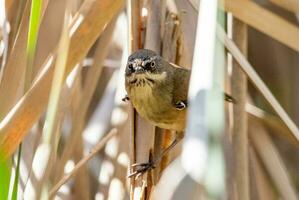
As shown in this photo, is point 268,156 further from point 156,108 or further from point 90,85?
point 90,85

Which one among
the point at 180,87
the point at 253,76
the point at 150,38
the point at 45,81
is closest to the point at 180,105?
the point at 180,87

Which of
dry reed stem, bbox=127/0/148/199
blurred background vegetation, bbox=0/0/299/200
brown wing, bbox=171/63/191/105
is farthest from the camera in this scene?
brown wing, bbox=171/63/191/105

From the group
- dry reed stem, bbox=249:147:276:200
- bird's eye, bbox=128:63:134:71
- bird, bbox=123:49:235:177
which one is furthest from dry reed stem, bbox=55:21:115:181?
dry reed stem, bbox=249:147:276:200

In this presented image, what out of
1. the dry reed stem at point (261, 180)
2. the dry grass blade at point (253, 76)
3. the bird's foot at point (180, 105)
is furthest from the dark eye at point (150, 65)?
the dry reed stem at point (261, 180)

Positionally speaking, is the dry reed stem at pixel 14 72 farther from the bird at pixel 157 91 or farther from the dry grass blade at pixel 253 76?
the dry grass blade at pixel 253 76

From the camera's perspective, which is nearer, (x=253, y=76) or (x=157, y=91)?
(x=253, y=76)

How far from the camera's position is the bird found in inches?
65.2

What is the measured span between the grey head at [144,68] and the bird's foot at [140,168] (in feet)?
0.81

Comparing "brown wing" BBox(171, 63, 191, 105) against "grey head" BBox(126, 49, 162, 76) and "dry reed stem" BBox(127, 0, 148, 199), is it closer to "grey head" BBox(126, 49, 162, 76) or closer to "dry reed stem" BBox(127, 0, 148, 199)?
"grey head" BBox(126, 49, 162, 76)

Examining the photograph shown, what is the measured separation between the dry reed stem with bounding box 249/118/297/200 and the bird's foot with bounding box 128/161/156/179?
434mm

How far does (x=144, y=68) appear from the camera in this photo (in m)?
1.75

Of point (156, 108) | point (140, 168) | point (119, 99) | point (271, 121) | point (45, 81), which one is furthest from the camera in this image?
point (119, 99)

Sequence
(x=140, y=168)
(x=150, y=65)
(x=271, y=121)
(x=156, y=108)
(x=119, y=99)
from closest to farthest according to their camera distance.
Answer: (x=140, y=168) < (x=150, y=65) < (x=156, y=108) < (x=271, y=121) < (x=119, y=99)

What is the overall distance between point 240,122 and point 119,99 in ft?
1.59
